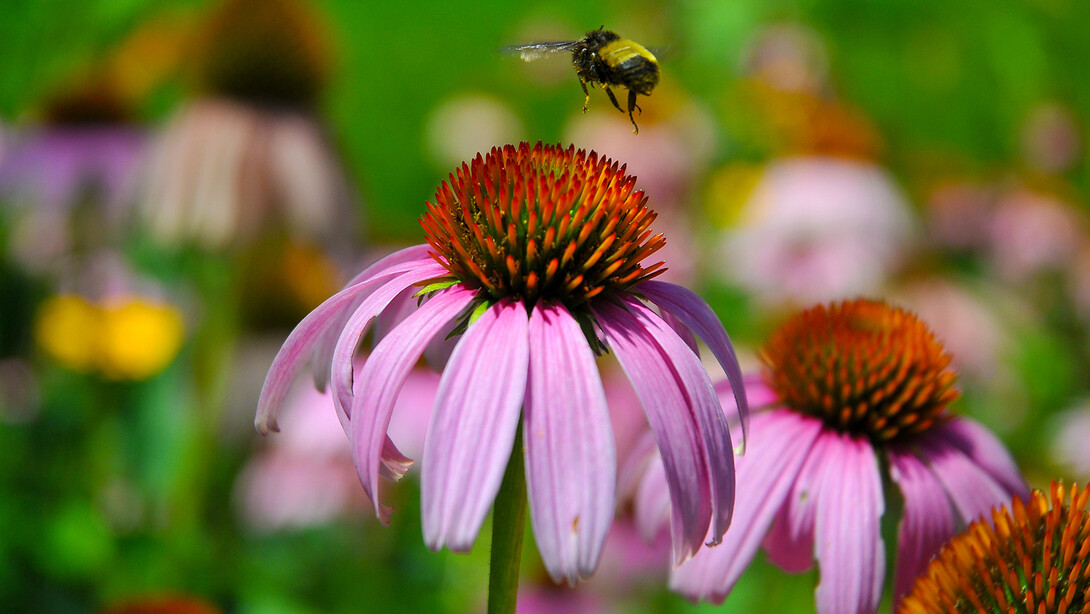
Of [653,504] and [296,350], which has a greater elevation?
[296,350]

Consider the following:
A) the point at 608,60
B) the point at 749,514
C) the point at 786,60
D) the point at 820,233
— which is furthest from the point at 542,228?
the point at 786,60

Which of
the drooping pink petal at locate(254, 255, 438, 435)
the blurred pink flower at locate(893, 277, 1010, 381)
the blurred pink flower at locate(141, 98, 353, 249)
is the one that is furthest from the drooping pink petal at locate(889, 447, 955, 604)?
the blurred pink flower at locate(893, 277, 1010, 381)

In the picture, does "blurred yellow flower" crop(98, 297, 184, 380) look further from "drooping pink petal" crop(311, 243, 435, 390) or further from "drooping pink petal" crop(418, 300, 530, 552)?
"drooping pink petal" crop(418, 300, 530, 552)

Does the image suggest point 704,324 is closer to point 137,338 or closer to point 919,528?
point 919,528

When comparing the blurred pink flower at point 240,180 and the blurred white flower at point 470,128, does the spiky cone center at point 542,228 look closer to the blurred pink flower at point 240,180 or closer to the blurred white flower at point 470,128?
the blurred pink flower at point 240,180

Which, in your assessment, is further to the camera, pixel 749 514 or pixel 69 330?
pixel 69 330

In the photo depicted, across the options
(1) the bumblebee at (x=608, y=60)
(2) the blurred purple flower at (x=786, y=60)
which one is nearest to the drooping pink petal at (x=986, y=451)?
(1) the bumblebee at (x=608, y=60)
